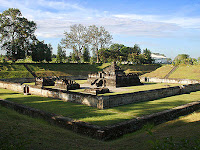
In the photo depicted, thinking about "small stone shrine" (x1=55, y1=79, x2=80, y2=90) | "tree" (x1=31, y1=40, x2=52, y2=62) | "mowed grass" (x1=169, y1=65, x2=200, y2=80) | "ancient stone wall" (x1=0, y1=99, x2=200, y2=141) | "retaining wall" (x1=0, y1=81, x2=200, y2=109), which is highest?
"tree" (x1=31, y1=40, x2=52, y2=62)

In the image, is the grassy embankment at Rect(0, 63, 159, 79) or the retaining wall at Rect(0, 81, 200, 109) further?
the grassy embankment at Rect(0, 63, 159, 79)

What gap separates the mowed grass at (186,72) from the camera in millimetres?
33562

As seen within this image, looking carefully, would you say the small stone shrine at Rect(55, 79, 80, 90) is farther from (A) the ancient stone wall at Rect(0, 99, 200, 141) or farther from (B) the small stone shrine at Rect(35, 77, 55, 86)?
(A) the ancient stone wall at Rect(0, 99, 200, 141)

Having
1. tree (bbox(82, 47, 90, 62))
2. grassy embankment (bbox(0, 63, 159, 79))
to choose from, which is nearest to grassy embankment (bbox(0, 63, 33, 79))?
grassy embankment (bbox(0, 63, 159, 79))

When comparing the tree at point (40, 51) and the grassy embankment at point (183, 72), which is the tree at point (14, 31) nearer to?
the tree at point (40, 51)

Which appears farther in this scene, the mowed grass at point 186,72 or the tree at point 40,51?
the tree at point 40,51

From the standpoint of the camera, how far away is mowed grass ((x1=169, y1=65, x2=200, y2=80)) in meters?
33.6

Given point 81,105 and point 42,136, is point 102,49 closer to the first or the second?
point 81,105

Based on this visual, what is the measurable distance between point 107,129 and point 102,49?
59.5 meters

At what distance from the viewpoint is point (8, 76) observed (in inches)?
1346

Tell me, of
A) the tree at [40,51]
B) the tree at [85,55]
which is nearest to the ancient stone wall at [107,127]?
the tree at [40,51]

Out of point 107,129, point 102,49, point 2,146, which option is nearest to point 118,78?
point 107,129

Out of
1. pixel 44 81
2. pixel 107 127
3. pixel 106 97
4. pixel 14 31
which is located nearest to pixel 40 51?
pixel 14 31

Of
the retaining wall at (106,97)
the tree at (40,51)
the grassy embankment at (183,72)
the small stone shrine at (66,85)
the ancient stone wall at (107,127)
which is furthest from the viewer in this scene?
the tree at (40,51)
